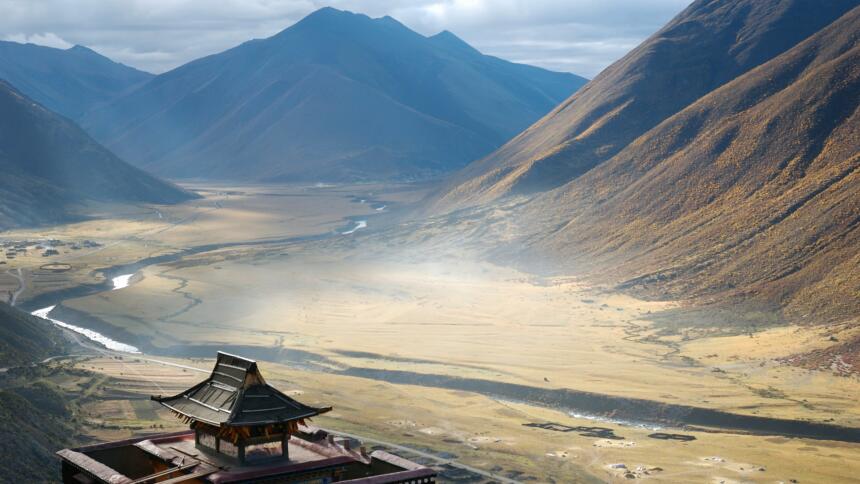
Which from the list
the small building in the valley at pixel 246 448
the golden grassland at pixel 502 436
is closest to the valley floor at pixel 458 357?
the golden grassland at pixel 502 436

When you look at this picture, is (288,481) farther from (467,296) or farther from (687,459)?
(467,296)

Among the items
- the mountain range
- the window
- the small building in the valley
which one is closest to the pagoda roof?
the small building in the valley

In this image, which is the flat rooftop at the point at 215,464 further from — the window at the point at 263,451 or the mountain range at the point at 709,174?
the mountain range at the point at 709,174

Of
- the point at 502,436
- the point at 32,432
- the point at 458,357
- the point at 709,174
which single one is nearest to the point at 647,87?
the point at 709,174

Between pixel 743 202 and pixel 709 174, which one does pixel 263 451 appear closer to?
pixel 743 202

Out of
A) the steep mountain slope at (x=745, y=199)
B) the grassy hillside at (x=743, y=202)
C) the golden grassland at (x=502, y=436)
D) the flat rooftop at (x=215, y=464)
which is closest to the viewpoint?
the flat rooftop at (x=215, y=464)
